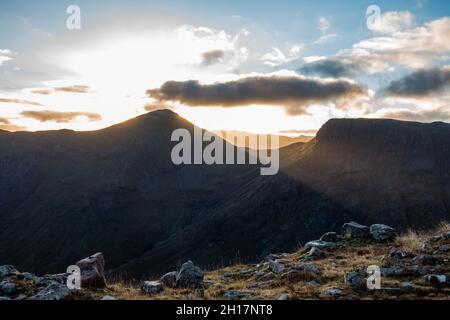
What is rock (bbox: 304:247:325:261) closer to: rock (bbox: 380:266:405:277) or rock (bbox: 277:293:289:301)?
rock (bbox: 380:266:405:277)

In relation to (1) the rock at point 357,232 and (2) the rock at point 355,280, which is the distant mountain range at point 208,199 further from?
(2) the rock at point 355,280

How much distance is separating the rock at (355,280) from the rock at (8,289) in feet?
29.9

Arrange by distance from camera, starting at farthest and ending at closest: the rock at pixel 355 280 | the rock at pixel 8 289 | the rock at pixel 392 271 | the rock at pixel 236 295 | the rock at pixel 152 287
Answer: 1. the rock at pixel 152 287
2. the rock at pixel 392 271
3. the rock at pixel 8 289
4. the rock at pixel 236 295
5. the rock at pixel 355 280

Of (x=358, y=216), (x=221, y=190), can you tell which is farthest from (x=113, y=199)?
(x=358, y=216)

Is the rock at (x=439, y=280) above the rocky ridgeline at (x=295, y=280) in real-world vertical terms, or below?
above

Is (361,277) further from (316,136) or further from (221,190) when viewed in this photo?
(221,190)

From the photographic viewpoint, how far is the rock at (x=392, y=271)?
11.3 metres

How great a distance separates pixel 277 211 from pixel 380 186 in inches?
1414

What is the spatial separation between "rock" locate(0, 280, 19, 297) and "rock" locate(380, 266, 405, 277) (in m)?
10.3

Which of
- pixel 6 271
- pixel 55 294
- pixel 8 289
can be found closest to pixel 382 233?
pixel 55 294

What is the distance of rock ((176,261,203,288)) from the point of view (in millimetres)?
12688

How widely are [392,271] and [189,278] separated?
6.08m

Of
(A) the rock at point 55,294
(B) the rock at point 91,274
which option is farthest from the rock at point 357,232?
(A) the rock at point 55,294

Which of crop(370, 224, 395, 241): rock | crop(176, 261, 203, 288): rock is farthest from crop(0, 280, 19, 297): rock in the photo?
crop(370, 224, 395, 241): rock
